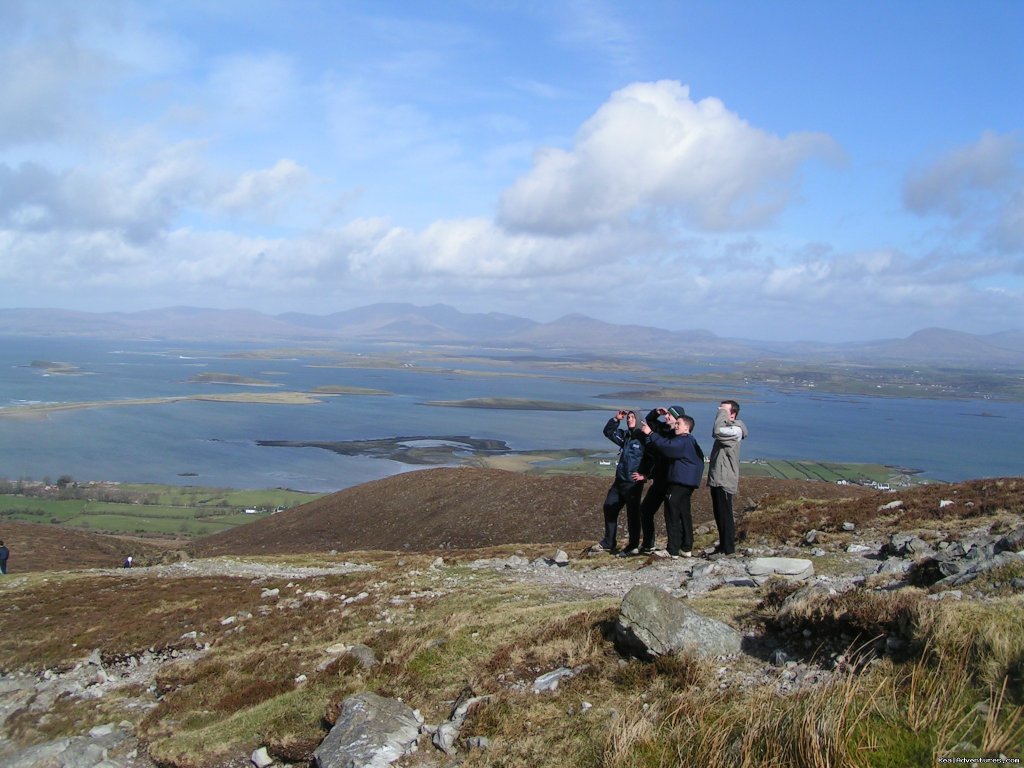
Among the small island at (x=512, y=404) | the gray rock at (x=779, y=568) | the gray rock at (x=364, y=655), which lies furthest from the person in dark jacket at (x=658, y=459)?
the small island at (x=512, y=404)

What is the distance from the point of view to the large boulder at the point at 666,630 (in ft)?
22.5

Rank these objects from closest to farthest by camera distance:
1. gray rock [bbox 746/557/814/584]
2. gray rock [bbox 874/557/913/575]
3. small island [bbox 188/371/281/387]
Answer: gray rock [bbox 874/557/913/575] < gray rock [bbox 746/557/814/584] < small island [bbox 188/371/281/387]

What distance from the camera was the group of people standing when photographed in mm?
12602

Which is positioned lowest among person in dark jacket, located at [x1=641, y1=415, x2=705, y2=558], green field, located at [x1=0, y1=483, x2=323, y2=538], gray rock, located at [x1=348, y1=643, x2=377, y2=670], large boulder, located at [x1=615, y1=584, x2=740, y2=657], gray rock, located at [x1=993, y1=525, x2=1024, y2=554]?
green field, located at [x1=0, y1=483, x2=323, y2=538]

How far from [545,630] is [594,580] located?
4.79 metres

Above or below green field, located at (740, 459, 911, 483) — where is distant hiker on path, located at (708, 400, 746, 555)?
above

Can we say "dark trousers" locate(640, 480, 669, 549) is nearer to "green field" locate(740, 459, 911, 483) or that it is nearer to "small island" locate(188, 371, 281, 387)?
"green field" locate(740, 459, 911, 483)

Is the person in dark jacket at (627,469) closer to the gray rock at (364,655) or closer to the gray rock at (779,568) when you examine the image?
the gray rock at (779,568)

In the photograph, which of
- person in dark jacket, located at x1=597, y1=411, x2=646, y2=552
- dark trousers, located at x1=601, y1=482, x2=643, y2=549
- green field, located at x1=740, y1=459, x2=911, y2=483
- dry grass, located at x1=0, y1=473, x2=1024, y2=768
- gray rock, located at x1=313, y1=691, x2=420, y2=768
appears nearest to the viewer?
dry grass, located at x1=0, y1=473, x2=1024, y2=768

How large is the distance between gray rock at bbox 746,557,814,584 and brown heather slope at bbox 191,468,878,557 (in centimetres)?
1561

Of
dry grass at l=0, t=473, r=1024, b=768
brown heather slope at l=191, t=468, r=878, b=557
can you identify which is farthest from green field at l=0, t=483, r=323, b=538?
dry grass at l=0, t=473, r=1024, b=768

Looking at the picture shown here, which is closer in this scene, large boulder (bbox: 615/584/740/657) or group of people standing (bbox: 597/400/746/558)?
large boulder (bbox: 615/584/740/657)

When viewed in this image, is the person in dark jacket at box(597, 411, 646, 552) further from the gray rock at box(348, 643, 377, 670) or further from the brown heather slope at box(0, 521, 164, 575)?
the brown heather slope at box(0, 521, 164, 575)

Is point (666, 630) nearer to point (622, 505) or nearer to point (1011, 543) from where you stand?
point (1011, 543)
